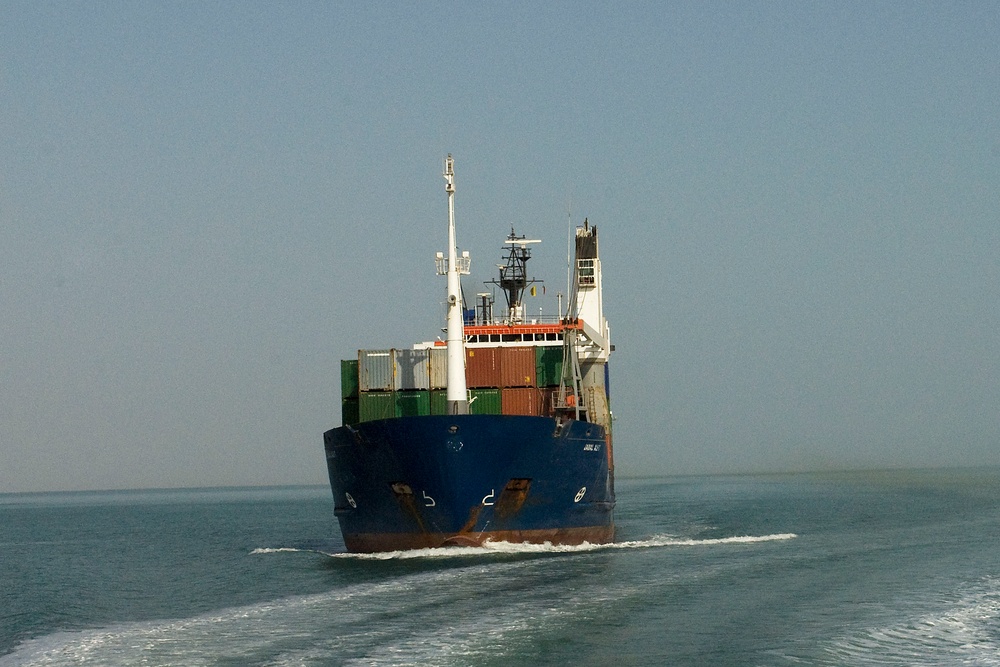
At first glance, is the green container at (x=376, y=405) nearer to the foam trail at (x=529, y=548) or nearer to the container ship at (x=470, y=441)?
the container ship at (x=470, y=441)

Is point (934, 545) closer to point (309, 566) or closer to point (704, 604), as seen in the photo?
point (704, 604)

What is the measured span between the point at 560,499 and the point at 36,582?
1495 cm

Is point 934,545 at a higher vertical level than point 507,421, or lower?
lower

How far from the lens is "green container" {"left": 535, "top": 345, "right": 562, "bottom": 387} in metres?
38.6

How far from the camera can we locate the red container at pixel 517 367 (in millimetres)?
38344

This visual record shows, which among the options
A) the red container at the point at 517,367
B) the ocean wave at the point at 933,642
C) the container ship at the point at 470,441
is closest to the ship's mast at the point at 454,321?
the container ship at the point at 470,441

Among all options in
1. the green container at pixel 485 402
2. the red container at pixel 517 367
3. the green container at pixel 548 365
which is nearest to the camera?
the green container at pixel 485 402

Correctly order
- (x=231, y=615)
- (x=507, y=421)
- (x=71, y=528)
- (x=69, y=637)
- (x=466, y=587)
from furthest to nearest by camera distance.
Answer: (x=71, y=528)
(x=507, y=421)
(x=466, y=587)
(x=231, y=615)
(x=69, y=637)

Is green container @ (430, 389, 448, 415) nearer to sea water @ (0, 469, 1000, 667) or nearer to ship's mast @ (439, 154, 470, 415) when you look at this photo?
ship's mast @ (439, 154, 470, 415)

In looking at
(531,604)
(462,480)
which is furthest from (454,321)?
(531,604)

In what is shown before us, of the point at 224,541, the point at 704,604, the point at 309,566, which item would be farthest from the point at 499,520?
the point at 224,541

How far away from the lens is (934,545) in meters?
37.0

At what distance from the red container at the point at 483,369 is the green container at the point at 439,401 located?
1159 millimetres

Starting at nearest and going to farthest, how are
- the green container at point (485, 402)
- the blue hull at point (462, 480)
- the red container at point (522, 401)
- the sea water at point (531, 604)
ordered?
the sea water at point (531, 604) < the blue hull at point (462, 480) < the green container at point (485, 402) < the red container at point (522, 401)
